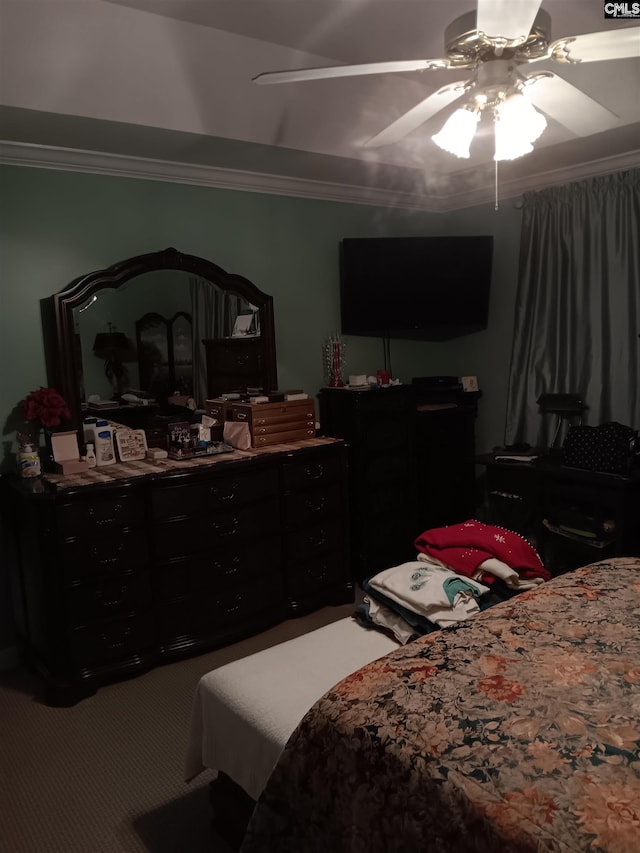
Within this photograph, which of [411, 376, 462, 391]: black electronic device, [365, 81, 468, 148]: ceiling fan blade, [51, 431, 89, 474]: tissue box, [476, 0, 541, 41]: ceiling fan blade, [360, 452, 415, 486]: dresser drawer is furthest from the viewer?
[411, 376, 462, 391]: black electronic device

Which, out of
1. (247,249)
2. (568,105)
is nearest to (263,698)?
(568,105)

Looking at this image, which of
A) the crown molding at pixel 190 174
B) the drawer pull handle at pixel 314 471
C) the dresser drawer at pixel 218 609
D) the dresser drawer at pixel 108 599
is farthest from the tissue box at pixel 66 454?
the crown molding at pixel 190 174

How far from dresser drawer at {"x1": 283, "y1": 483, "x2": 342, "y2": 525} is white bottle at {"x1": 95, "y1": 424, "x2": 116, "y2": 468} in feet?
2.93

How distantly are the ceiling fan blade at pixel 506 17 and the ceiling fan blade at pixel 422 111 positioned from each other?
1.00ft

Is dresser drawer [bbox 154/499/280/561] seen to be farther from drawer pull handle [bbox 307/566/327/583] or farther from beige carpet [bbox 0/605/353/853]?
beige carpet [bbox 0/605/353/853]

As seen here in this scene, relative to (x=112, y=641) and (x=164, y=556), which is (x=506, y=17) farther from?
(x=112, y=641)


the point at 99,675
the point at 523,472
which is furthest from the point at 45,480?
the point at 523,472

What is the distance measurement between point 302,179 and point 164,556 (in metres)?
2.25

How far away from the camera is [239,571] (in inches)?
125

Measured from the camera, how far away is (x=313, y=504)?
342cm

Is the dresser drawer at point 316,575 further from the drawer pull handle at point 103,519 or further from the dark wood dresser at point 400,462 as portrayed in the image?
the drawer pull handle at point 103,519

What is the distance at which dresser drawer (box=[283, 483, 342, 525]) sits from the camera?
3.33 m

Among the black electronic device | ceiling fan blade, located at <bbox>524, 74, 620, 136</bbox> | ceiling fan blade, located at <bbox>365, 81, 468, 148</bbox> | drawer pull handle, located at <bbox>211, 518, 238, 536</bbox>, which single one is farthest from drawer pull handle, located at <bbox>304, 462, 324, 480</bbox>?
ceiling fan blade, located at <bbox>524, 74, 620, 136</bbox>

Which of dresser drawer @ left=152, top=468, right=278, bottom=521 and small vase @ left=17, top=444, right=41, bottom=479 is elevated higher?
small vase @ left=17, top=444, right=41, bottom=479
